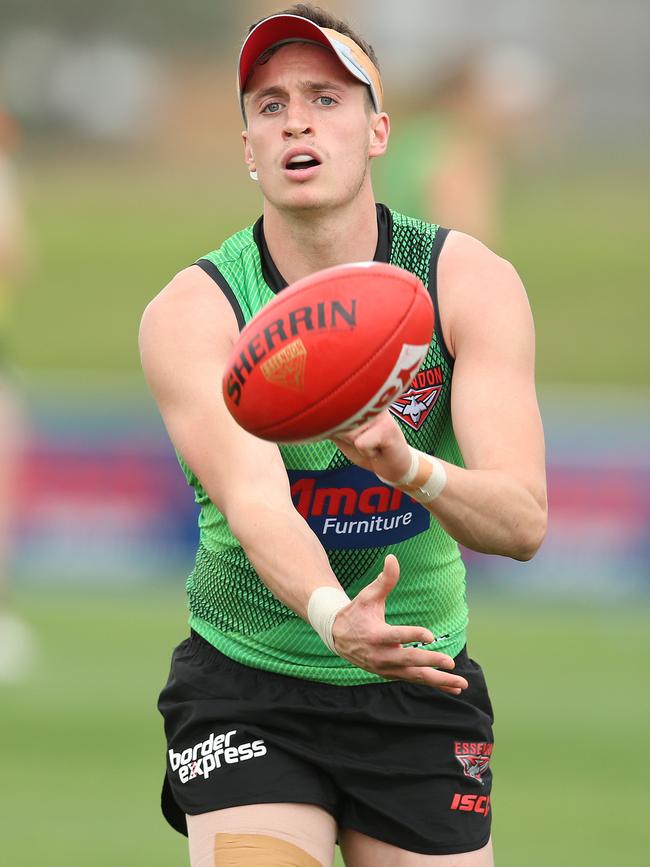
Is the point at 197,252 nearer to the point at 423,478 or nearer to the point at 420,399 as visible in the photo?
the point at 420,399

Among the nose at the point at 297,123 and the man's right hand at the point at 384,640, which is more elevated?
the nose at the point at 297,123

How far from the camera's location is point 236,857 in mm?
3994

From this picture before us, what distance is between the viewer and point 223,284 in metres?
4.21

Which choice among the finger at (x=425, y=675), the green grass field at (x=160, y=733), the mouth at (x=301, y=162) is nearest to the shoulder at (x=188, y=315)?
the mouth at (x=301, y=162)

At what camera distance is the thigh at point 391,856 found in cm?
414

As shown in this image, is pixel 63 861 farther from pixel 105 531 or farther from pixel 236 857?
pixel 105 531

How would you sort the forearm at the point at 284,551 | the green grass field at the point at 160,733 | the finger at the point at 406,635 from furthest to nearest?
the green grass field at the point at 160,733 < the forearm at the point at 284,551 < the finger at the point at 406,635

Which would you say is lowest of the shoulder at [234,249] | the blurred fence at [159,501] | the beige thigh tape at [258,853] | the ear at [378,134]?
the beige thigh tape at [258,853]

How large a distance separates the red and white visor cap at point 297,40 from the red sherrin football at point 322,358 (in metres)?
0.73

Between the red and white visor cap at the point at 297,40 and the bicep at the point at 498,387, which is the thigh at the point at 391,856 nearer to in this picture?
the bicep at the point at 498,387

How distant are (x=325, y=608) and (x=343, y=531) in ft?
1.71

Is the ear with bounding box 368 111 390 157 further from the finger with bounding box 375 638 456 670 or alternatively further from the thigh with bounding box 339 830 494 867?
the thigh with bounding box 339 830 494 867

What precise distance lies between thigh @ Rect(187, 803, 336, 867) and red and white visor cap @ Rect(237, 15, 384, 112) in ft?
5.50

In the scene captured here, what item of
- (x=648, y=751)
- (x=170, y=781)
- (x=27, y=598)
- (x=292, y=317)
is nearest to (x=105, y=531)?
(x=27, y=598)
